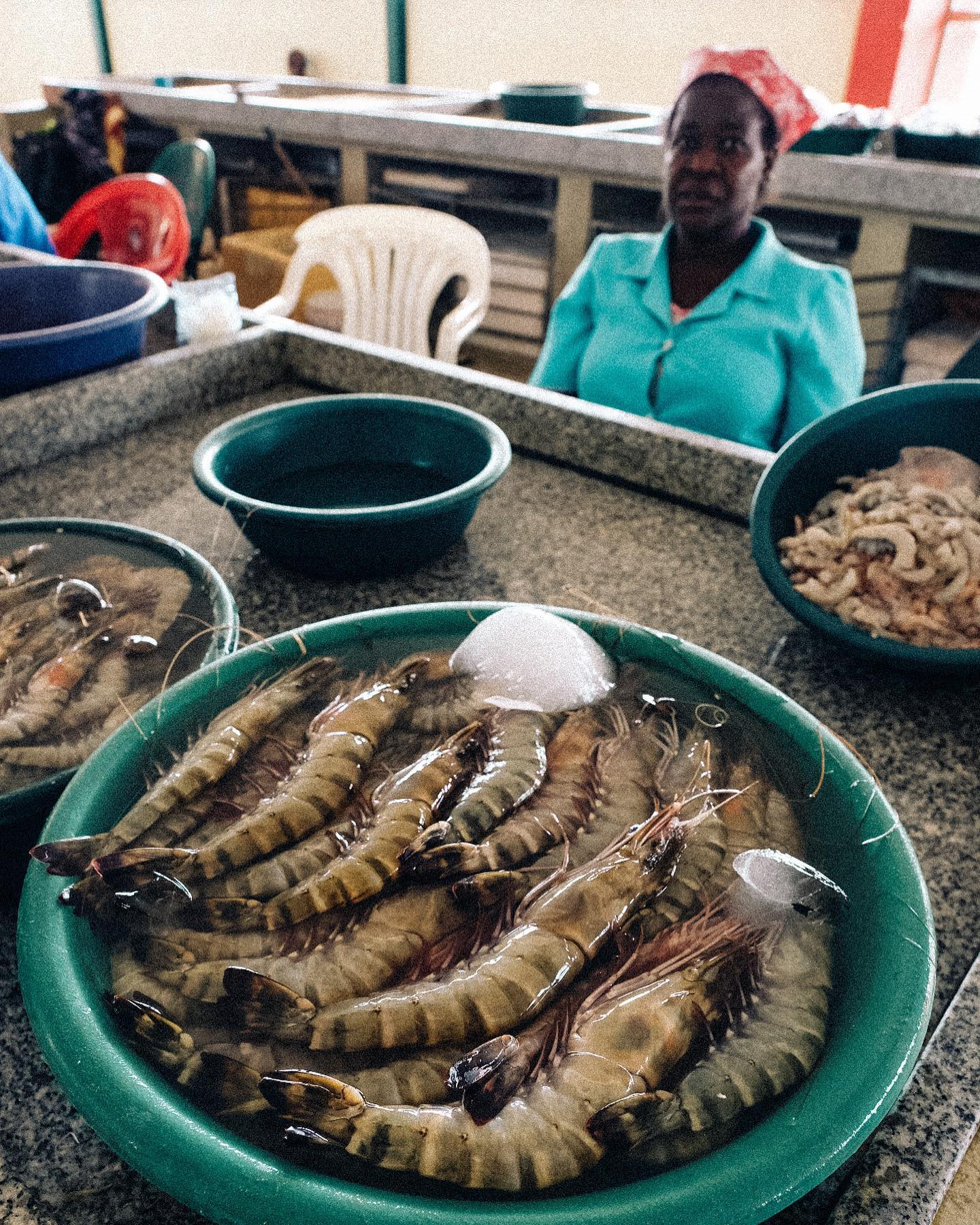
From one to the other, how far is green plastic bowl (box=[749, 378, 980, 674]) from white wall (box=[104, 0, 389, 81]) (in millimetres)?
8745

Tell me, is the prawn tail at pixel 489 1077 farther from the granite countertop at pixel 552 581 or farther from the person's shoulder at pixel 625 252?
the person's shoulder at pixel 625 252

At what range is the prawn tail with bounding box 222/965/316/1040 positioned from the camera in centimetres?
61

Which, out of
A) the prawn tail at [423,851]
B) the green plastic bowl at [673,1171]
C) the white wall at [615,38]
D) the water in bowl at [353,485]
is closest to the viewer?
the green plastic bowl at [673,1171]

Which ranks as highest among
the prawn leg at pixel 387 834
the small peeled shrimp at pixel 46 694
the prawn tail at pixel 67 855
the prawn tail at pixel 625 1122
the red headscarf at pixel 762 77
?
the red headscarf at pixel 762 77

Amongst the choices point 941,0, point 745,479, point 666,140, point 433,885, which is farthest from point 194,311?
point 941,0

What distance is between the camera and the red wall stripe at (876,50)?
5746 mm

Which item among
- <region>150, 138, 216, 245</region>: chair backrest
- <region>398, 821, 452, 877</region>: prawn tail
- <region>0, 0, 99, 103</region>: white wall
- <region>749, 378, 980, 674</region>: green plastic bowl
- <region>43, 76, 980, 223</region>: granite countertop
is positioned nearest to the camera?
<region>398, 821, 452, 877</region>: prawn tail

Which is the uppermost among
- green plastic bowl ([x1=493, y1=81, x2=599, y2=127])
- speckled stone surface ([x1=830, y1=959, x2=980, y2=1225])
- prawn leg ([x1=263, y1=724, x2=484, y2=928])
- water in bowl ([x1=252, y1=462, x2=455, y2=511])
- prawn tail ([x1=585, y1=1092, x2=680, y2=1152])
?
green plastic bowl ([x1=493, y1=81, x2=599, y2=127])

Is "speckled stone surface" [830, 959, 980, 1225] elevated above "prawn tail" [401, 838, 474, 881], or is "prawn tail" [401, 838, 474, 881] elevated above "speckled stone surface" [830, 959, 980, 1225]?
"prawn tail" [401, 838, 474, 881]

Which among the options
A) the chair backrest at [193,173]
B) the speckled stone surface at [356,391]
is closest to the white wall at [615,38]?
the chair backrest at [193,173]

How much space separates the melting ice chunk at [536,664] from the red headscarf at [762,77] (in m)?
2.04

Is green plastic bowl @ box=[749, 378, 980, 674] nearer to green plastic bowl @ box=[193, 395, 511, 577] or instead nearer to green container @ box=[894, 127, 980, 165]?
green plastic bowl @ box=[193, 395, 511, 577]

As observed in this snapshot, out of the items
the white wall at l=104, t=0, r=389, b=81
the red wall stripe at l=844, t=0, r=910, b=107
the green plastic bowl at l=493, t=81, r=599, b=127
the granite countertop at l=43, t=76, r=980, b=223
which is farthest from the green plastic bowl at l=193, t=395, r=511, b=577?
the white wall at l=104, t=0, r=389, b=81

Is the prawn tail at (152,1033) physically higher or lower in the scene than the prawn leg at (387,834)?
higher
